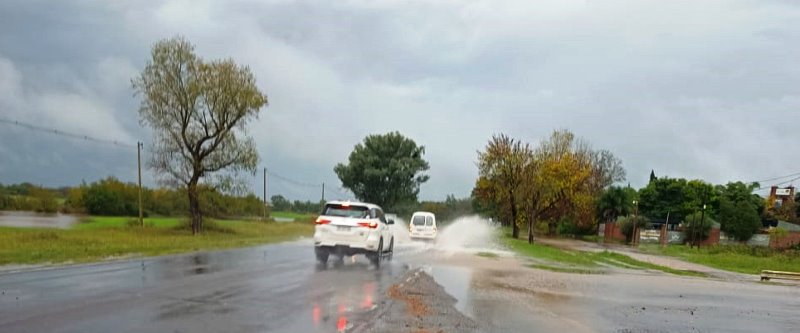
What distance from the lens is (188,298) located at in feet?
38.7

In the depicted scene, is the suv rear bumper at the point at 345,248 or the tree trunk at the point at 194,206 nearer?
the suv rear bumper at the point at 345,248

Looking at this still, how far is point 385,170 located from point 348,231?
60.7 m

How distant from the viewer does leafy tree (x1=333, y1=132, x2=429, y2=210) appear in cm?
8225

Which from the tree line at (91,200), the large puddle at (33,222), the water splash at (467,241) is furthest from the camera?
the tree line at (91,200)

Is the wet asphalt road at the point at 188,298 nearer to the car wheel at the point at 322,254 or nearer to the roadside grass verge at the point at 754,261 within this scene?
the car wheel at the point at 322,254

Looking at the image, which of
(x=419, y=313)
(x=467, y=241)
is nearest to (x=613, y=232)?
(x=467, y=241)

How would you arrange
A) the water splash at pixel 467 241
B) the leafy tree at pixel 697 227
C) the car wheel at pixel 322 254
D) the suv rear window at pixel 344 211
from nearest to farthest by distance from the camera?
the suv rear window at pixel 344 211
the car wheel at pixel 322 254
the water splash at pixel 467 241
the leafy tree at pixel 697 227

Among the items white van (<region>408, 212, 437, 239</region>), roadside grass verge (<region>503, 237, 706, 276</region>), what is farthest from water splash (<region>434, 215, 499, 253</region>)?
roadside grass verge (<region>503, 237, 706, 276</region>)

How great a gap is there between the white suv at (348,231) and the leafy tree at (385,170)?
196 feet

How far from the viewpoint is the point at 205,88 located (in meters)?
41.7

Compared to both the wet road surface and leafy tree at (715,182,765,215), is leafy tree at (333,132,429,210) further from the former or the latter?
the wet road surface

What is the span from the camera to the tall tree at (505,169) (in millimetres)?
55719

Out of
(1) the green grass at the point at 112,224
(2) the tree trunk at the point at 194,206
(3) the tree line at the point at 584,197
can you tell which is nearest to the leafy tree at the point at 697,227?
(3) the tree line at the point at 584,197

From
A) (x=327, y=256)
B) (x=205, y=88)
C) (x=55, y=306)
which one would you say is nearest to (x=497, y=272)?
(x=327, y=256)
